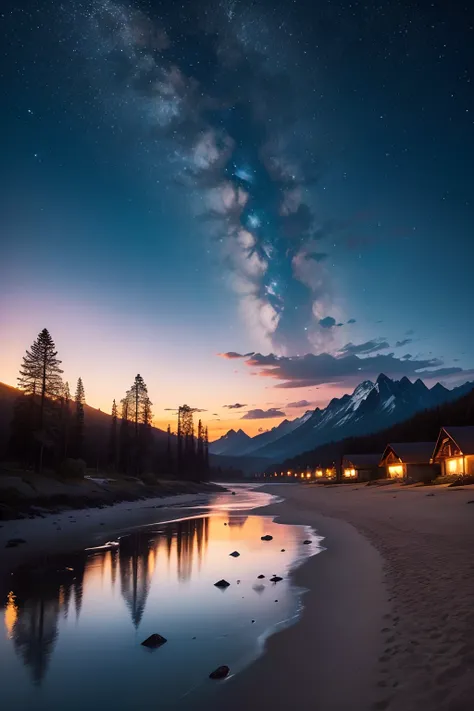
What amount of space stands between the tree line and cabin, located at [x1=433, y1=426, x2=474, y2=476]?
146ft

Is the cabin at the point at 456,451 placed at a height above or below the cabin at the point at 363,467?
above

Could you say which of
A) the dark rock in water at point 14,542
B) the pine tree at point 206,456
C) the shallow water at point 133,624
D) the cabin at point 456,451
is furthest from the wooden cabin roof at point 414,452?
the pine tree at point 206,456

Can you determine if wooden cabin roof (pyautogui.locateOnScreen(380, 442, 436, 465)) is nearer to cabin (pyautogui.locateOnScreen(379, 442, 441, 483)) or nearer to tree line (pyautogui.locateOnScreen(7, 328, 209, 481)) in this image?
cabin (pyautogui.locateOnScreen(379, 442, 441, 483))

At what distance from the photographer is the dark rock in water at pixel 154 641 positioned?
8.93m

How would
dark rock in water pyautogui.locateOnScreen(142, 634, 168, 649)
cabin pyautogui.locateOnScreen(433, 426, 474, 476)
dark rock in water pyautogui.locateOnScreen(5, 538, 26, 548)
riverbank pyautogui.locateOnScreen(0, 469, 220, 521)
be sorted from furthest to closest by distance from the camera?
cabin pyautogui.locateOnScreen(433, 426, 474, 476) → riverbank pyautogui.locateOnScreen(0, 469, 220, 521) → dark rock in water pyautogui.locateOnScreen(5, 538, 26, 548) → dark rock in water pyautogui.locateOnScreen(142, 634, 168, 649)

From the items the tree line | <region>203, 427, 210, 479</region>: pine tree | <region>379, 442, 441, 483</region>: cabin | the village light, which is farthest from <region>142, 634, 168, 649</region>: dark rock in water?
<region>203, 427, 210, 479</region>: pine tree

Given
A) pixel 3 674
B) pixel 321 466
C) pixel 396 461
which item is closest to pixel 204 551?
pixel 3 674

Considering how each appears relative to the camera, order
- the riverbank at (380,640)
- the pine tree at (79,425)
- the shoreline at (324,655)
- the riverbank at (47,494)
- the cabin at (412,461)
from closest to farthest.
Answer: the riverbank at (380,640)
the shoreline at (324,655)
the riverbank at (47,494)
the cabin at (412,461)
the pine tree at (79,425)

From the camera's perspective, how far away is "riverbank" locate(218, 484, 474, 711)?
6059 millimetres

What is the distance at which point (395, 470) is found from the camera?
75.4 metres

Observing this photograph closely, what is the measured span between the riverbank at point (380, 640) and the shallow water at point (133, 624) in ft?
2.19

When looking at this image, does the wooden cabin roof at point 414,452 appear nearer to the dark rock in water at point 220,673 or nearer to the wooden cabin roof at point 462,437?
the wooden cabin roof at point 462,437

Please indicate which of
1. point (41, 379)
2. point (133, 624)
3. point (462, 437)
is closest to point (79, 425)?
point (41, 379)

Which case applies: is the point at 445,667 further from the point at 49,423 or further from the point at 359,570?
the point at 49,423
